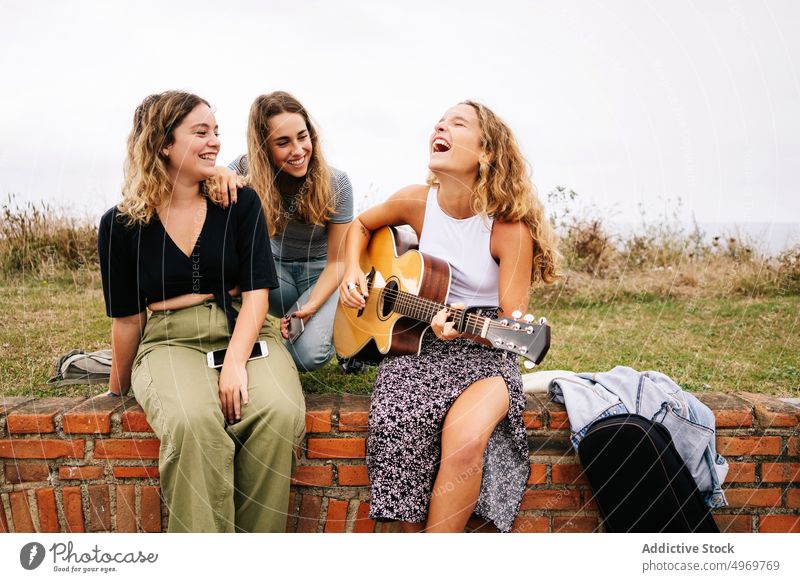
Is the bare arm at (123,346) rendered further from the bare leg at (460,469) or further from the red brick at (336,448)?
the bare leg at (460,469)

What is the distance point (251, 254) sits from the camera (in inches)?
105

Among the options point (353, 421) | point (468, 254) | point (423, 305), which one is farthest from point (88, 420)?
point (468, 254)

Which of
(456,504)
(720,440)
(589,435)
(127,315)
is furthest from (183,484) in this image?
(720,440)

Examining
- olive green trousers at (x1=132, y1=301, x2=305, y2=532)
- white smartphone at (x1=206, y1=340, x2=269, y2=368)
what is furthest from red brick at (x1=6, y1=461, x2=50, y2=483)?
white smartphone at (x1=206, y1=340, x2=269, y2=368)

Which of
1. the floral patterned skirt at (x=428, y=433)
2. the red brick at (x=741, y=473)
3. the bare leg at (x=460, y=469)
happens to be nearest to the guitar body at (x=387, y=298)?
the floral patterned skirt at (x=428, y=433)

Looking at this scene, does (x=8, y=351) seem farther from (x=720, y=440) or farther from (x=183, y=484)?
(x=720, y=440)

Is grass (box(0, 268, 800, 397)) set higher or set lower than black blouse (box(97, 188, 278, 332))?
lower

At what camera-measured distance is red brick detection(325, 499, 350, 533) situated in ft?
8.69

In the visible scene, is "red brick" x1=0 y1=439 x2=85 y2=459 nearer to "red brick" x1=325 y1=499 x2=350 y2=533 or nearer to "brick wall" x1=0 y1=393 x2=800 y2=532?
"brick wall" x1=0 y1=393 x2=800 y2=532

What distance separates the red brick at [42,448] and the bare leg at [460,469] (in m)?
1.34

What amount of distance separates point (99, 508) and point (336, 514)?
900mm

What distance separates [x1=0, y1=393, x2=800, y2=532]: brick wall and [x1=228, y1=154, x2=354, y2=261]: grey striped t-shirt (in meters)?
1.10

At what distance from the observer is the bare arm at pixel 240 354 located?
95.7 inches

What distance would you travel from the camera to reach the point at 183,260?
2.60 m
